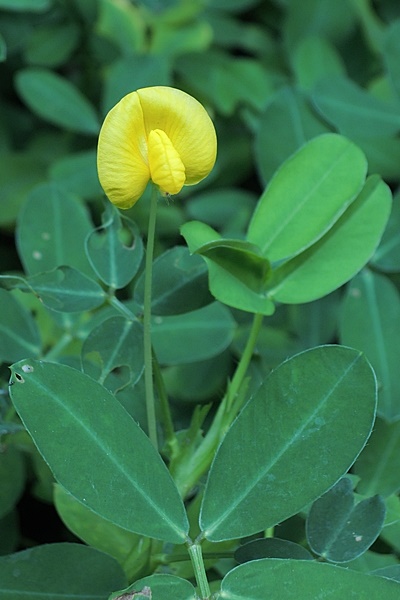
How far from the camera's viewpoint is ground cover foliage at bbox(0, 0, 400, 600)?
2.23ft

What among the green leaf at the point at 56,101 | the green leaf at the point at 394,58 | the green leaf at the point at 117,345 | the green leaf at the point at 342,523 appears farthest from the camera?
the green leaf at the point at 56,101

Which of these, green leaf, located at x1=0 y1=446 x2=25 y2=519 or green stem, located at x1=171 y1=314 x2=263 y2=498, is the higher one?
green stem, located at x1=171 y1=314 x2=263 y2=498

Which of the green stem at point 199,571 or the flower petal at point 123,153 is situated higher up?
the flower petal at point 123,153

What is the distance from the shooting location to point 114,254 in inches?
36.2

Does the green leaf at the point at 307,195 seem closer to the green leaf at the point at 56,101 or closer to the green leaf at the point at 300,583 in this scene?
the green leaf at the point at 300,583

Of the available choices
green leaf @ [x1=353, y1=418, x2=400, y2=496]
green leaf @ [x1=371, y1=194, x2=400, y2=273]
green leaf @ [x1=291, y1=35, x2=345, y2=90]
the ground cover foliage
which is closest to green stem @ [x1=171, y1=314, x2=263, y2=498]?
the ground cover foliage

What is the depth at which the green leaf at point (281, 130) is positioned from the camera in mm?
1351

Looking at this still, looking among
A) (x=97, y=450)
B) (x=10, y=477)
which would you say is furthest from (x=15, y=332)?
(x=97, y=450)

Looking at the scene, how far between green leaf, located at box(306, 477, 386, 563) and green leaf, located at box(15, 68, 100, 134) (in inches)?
41.1

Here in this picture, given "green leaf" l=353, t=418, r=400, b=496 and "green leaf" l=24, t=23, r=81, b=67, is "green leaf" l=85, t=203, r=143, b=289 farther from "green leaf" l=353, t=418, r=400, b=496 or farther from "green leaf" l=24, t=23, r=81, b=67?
"green leaf" l=24, t=23, r=81, b=67

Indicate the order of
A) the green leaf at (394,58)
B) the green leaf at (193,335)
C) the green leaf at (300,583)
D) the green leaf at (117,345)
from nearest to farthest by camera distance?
the green leaf at (300,583), the green leaf at (117,345), the green leaf at (193,335), the green leaf at (394,58)

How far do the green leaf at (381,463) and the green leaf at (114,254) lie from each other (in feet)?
1.18

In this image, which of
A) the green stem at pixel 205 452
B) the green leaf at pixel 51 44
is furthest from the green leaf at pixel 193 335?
the green leaf at pixel 51 44

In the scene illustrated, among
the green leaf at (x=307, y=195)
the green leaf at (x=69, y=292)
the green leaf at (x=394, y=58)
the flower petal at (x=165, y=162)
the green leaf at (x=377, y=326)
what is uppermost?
the flower petal at (x=165, y=162)
